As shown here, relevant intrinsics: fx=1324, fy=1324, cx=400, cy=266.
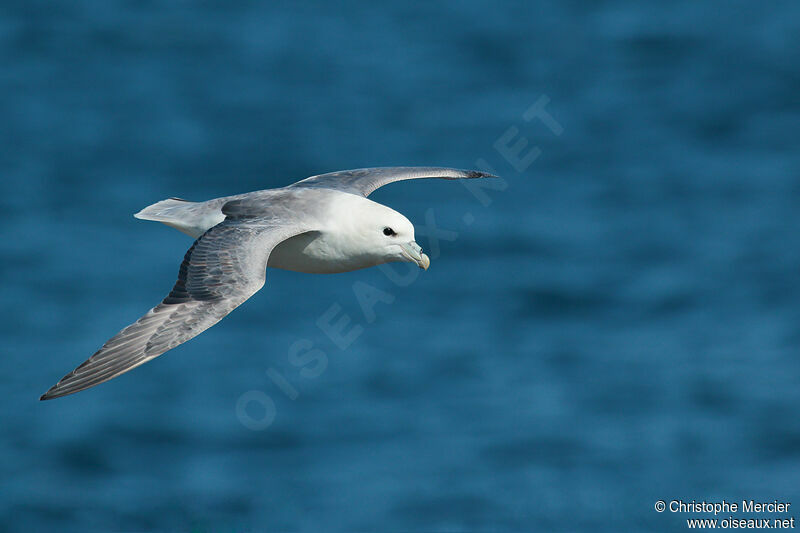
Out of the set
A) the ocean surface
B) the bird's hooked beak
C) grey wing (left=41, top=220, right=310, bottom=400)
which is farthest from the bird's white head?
the ocean surface

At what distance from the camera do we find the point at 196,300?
10.6 m

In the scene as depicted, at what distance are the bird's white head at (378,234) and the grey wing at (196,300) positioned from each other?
1.98ft

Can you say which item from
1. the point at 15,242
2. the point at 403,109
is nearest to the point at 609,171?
the point at 403,109

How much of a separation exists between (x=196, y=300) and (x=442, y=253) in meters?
16.1

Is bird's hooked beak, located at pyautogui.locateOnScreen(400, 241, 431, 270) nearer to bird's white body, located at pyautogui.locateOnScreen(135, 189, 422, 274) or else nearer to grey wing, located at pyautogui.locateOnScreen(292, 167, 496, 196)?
bird's white body, located at pyautogui.locateOnScreen(135, 189, 422, 274)

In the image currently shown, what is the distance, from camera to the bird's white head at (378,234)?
37.6ft

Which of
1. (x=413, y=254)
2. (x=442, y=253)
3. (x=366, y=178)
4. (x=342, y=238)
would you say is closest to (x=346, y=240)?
(x=342, y=238)

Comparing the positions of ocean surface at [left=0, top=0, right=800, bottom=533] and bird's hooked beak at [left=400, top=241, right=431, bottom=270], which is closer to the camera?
bird's hooked beak at [left=400, top=241, right=431, bottom=270]

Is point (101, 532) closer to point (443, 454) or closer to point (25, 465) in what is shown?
point (25, 465)

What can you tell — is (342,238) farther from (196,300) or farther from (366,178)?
(366,178)

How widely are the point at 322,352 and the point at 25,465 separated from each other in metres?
5.90

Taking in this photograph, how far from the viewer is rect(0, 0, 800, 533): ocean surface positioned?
78.2ft

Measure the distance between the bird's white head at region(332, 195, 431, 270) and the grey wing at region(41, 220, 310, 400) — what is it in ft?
1.98

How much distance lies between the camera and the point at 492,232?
27.3 m
